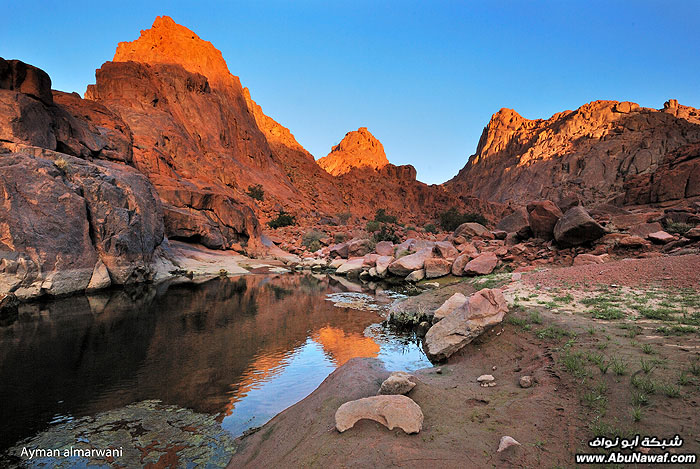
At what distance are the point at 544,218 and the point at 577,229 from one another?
2869 mm

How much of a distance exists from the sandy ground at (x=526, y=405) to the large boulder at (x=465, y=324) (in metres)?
0.63

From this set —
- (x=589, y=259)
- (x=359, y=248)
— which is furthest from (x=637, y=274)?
(x=359, y=248)

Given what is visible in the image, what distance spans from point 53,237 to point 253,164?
48.7 metres

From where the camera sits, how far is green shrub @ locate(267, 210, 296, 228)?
47.4 meters

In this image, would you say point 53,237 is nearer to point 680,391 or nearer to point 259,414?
point 259,414

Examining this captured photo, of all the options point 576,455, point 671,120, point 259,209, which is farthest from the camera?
point 671,120

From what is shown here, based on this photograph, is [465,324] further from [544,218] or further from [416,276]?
[544,218]

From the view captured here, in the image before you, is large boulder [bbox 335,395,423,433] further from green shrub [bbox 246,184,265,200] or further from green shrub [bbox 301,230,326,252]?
green shrub [bbox 246,184,265,200]

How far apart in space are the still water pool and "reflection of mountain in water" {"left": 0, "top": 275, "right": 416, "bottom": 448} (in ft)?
0.10

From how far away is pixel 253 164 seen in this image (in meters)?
61.4

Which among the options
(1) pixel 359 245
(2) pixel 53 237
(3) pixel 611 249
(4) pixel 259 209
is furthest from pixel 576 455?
(4) pixel 259 209

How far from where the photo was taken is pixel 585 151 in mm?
84688

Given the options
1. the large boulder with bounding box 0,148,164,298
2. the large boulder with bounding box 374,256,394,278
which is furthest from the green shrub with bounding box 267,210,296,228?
the large boulder with bounding box 0,148,164,298

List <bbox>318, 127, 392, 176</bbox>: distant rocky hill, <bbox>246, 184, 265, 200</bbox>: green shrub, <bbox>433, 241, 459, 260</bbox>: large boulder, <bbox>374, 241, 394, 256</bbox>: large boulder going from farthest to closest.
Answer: <bbox>318, 127, 392, 176</bbox>: distant rocky hill, <bbox>246, 184, 265, 200</bbox>: green shrub, <bbox>374, 241, 394, 256</bbox>: large boulder, <bbox>433, 241, 459, 260</bbox>: large boulder
